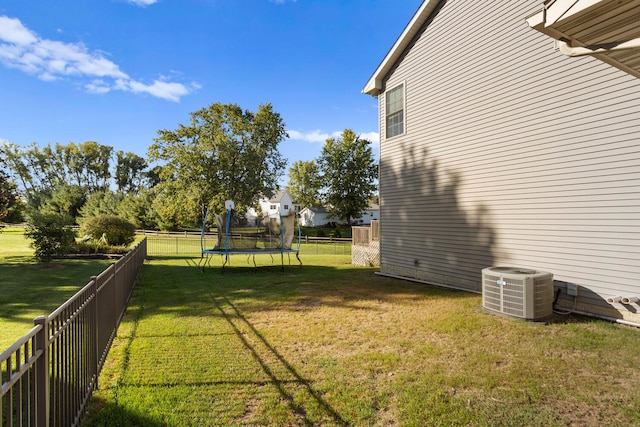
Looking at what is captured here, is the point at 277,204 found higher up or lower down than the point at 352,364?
higher up

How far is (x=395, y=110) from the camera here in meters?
10.6

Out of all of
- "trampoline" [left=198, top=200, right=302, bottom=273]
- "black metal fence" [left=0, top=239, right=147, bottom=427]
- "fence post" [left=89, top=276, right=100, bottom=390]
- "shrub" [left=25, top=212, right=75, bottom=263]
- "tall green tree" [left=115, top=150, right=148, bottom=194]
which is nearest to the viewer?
"black metal fence" [left=0, top=239, right=147, bottom=427]

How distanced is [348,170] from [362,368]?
40.6 metres

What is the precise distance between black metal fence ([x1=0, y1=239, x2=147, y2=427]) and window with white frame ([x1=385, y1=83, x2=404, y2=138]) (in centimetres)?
865

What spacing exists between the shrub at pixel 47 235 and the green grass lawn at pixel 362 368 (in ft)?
25.8

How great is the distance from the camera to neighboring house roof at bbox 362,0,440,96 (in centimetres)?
934

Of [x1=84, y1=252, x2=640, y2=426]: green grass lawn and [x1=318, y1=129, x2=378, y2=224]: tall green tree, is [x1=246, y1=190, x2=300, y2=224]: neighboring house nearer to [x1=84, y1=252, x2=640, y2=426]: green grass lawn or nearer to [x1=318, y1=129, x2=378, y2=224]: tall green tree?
[x1=318, y1=129, x2=378, y2=224]: tall green tree

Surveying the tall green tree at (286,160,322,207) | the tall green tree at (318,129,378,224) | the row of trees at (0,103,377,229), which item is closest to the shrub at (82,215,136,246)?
the row of trees at (0,103,377,229)

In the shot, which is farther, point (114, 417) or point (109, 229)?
point (109, 229)

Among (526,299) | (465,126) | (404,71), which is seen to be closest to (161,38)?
(404,71)

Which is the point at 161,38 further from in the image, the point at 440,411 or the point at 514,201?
the point at 440,411

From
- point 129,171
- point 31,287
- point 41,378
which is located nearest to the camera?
point 41,378

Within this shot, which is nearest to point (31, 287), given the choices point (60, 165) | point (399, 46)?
point (399, 46)

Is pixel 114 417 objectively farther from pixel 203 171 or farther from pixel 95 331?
pixel 203 171
